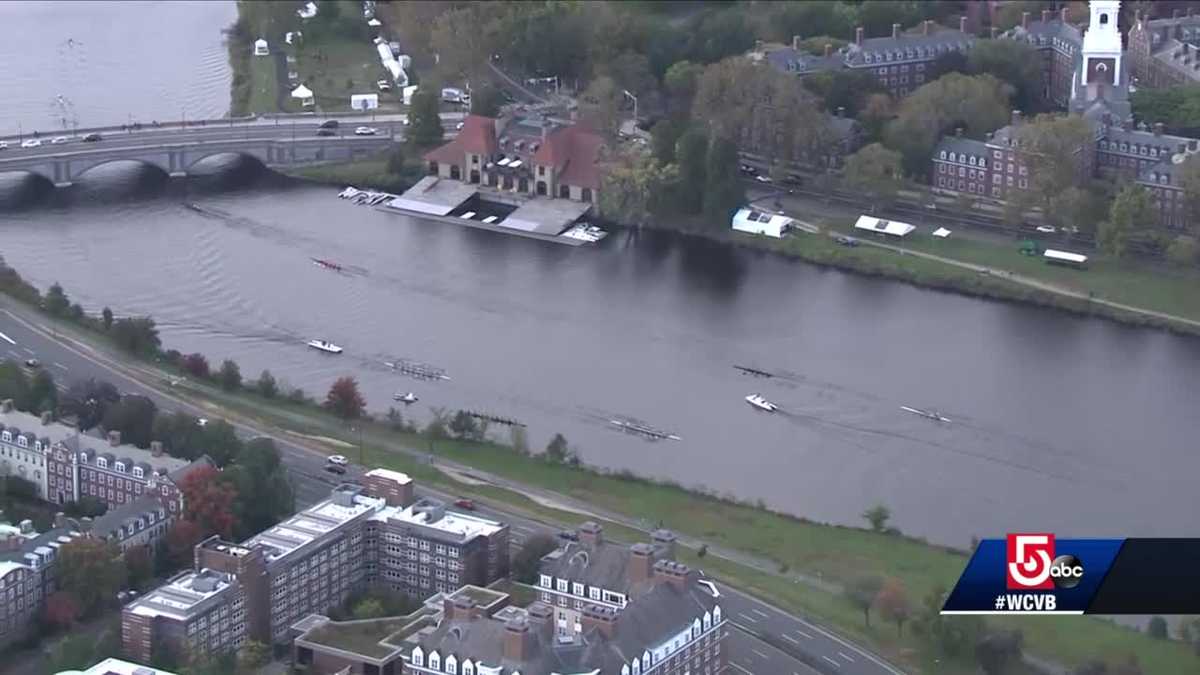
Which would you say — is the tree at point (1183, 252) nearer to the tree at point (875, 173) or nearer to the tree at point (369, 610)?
the tree at point (875, 173)

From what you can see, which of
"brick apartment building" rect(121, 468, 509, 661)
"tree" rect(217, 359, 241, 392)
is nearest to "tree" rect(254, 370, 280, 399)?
"tree" rect(217, 359, 241, 392)

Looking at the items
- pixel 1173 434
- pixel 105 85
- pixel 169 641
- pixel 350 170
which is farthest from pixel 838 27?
pixel 169 641

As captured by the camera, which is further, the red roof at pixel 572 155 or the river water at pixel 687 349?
the red roof at pixel 572 155

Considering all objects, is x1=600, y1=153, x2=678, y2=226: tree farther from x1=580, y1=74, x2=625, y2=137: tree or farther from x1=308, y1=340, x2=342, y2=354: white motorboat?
x1=308, y1=340, x2=342, y2=354: white motorboat

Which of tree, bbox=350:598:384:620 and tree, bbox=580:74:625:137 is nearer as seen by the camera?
tree, bbox=350:598:384:620

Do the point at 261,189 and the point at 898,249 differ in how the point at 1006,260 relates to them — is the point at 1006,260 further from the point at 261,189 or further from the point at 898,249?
the point at 261,189

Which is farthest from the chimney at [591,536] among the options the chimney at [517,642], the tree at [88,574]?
the tree at [88,574]
